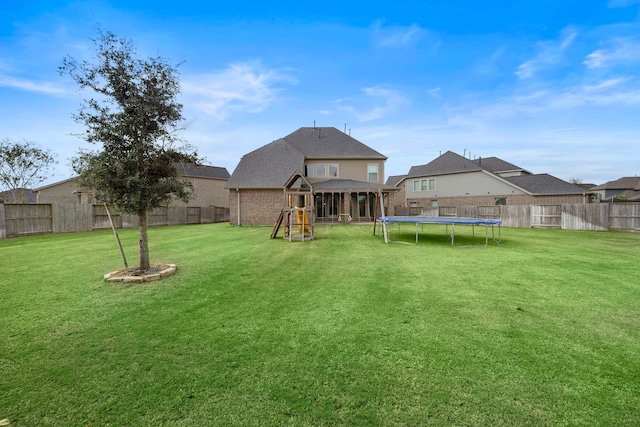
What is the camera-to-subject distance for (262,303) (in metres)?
4.75

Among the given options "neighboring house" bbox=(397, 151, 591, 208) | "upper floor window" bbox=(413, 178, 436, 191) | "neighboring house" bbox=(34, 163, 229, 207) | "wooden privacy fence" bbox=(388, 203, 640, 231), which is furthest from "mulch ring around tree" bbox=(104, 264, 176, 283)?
"upper floor window" bbox=(413, 178, 436, 191)

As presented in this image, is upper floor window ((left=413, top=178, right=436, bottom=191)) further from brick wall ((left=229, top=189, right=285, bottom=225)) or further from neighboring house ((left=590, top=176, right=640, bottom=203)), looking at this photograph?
neighboring house ((left=590, top=176, right=640, bottom=203))

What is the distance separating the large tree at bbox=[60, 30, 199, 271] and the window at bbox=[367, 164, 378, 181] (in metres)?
18.8

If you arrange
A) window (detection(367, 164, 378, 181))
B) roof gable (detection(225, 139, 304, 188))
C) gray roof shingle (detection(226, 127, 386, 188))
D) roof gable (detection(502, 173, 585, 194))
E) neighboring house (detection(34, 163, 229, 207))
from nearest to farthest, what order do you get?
roof gable (detection(225, 139, 304, 188)), gray roof shingle (detection(226, 127, 386, 188)), window (detection(367, 164, 378, 181)), roof gable (detection(502, 173, 585, 194)), neighboring house (detection(34, 163, 229, 207))

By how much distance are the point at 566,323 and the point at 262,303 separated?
4.63m

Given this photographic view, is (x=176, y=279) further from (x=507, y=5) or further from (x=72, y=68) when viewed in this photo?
(x=507, y=5)

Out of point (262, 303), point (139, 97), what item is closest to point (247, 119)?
point (139, 97)

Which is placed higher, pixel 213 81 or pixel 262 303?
pixel 213 81

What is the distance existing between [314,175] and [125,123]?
18.1m

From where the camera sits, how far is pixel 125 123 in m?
5.79

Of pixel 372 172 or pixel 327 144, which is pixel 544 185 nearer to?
pixel 372 172

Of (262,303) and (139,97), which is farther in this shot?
(139,97)

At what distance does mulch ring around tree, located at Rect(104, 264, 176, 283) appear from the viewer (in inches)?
232

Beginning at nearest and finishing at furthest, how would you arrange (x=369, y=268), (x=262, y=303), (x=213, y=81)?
(x=262, y=303) → (x=369, y=268) → (x=213, y=81)
